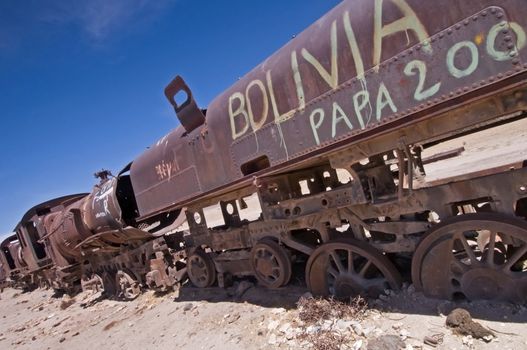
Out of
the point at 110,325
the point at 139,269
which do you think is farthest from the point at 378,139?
the point at 139,269

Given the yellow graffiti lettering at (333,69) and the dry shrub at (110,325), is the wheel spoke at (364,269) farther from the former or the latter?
the dry shrub at (110,325)

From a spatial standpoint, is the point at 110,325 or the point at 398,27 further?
the point at 110,325

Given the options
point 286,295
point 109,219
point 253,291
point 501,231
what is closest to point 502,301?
point 501,231

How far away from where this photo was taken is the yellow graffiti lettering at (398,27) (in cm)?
316

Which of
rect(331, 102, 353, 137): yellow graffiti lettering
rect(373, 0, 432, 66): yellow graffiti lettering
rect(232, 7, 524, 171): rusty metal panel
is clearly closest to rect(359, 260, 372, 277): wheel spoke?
rect(232, 7, 524, 171): rusty metal panel

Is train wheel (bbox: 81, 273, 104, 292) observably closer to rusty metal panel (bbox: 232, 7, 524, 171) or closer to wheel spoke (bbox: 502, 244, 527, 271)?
rusty metal panel (bbox: 232, 7, 524, 171)

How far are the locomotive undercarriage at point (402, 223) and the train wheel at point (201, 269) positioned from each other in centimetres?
122

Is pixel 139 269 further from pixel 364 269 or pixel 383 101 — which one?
pixel 383 101

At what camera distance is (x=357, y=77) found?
3.64m

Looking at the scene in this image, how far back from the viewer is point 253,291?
6285mm

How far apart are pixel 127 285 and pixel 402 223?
7845mm

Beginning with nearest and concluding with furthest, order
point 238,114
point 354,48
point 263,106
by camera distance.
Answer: point 354,48
point 263,106
point 238,114

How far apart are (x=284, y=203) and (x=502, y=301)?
8.67 feet

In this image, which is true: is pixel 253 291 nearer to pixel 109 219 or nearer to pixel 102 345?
pixel 102 345
